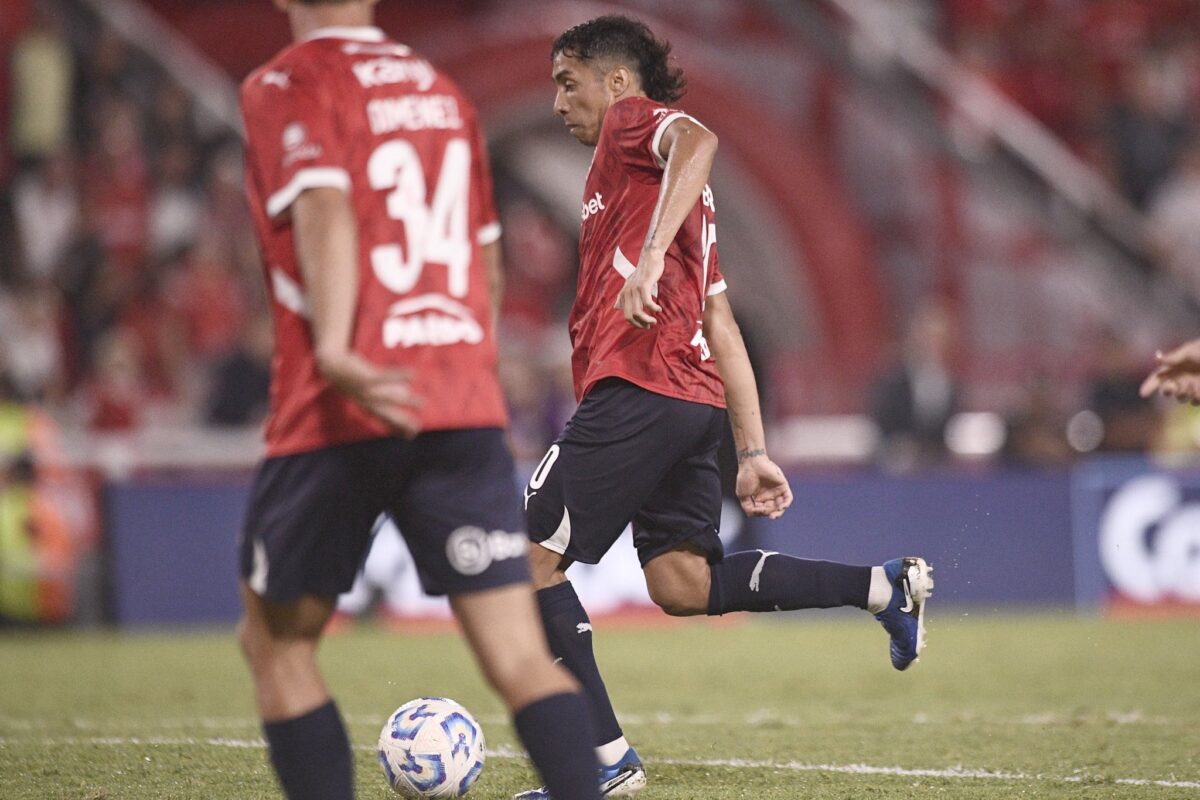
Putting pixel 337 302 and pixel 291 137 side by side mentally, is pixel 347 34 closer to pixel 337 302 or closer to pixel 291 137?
pixel 291 137

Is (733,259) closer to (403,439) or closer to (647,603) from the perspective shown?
(647,603)

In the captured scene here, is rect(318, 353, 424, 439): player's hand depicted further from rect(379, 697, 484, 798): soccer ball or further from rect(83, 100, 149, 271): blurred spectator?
rect(83, 100, 149, 271): blurred spectator

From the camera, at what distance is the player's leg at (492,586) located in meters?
3.61

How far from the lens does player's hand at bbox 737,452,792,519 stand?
524 centimetres

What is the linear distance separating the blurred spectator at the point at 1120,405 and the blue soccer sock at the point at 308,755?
959 centimetres

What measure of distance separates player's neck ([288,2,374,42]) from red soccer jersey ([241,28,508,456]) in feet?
0.09

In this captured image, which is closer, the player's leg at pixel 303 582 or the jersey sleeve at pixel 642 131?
the player's leg at pixel 303 582

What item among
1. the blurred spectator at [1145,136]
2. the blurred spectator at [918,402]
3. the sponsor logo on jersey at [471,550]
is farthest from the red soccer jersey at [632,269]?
the blurred spectator at [1145,136]

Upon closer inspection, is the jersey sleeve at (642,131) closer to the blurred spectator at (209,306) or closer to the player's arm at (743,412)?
the player's arm at (743,412)

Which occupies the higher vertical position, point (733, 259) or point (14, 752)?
point (733, 259)

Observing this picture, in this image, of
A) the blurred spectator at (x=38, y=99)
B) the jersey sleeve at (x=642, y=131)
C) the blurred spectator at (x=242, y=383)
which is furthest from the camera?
the blurred spectator at (x=38, y=99)

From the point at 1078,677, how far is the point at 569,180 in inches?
385

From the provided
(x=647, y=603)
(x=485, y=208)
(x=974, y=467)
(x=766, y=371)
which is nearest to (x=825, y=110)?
(x=766, y=371)

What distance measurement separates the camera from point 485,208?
150 inches
